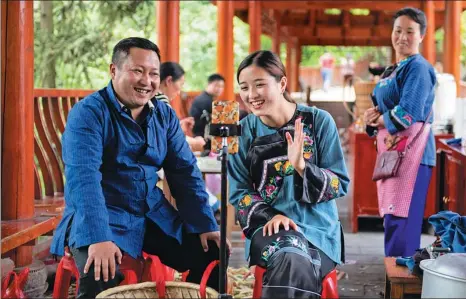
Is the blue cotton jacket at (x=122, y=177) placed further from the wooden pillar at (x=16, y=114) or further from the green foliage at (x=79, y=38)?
the green foliage at (x=79, y=38)

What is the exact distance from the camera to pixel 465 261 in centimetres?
270

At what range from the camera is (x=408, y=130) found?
4531 mm

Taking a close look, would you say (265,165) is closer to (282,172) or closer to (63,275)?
(282,172)

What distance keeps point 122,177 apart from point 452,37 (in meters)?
8.27

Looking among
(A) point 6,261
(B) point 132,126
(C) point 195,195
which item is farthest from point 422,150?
(A) point 6,261

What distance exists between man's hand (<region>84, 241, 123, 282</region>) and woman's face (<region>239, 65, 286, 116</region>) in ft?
2.69

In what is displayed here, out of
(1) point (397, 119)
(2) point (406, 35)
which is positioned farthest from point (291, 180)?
(2) point (406, 35)

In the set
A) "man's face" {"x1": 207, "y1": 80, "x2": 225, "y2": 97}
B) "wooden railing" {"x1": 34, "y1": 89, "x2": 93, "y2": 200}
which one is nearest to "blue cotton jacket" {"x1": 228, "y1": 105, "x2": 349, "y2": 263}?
"wooden railing" {"x1": 34, "y1": 89, "x2": 93, "y2": 200}

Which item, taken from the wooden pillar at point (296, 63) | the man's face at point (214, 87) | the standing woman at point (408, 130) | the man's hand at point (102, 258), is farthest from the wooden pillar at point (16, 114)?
the wooden pillar at point (296, 63)

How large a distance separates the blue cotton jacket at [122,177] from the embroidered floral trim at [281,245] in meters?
0.44

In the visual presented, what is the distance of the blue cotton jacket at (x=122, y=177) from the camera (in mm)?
2982

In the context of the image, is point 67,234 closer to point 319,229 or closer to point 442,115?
point 319,229

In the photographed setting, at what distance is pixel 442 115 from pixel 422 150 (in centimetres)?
283

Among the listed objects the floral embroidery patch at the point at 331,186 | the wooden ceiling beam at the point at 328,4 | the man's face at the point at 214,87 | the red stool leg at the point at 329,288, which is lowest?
the red stool leg at the point at 329,288
